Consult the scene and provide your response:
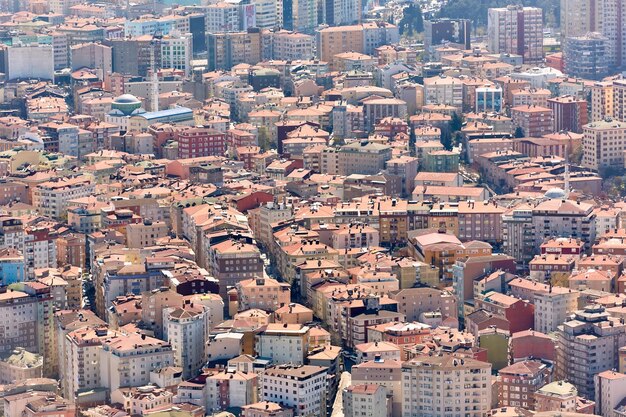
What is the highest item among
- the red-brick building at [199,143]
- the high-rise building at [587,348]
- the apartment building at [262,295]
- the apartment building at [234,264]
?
the red-brick building at [199,143]

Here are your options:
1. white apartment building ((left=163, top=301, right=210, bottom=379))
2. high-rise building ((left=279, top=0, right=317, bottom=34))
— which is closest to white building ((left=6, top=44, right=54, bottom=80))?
high-rise building ((left=279, top=0, right=317, bottom=34))

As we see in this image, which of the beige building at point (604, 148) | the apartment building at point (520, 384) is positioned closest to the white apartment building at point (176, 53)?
the beige building at point (604, 148)

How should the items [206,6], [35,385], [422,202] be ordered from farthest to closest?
[206,6] → [422,202] → [35,385]

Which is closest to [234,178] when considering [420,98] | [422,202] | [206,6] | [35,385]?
[422,202]

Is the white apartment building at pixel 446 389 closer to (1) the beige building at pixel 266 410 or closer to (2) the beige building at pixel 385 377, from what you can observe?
(2) the beige building at pixel 385 377

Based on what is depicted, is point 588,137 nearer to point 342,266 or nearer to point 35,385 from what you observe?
point 342,266

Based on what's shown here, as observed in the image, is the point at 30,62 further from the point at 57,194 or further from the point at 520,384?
the point at 520,384

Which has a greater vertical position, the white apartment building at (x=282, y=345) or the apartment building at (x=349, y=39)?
the apartment building at (x=349, y=39)
